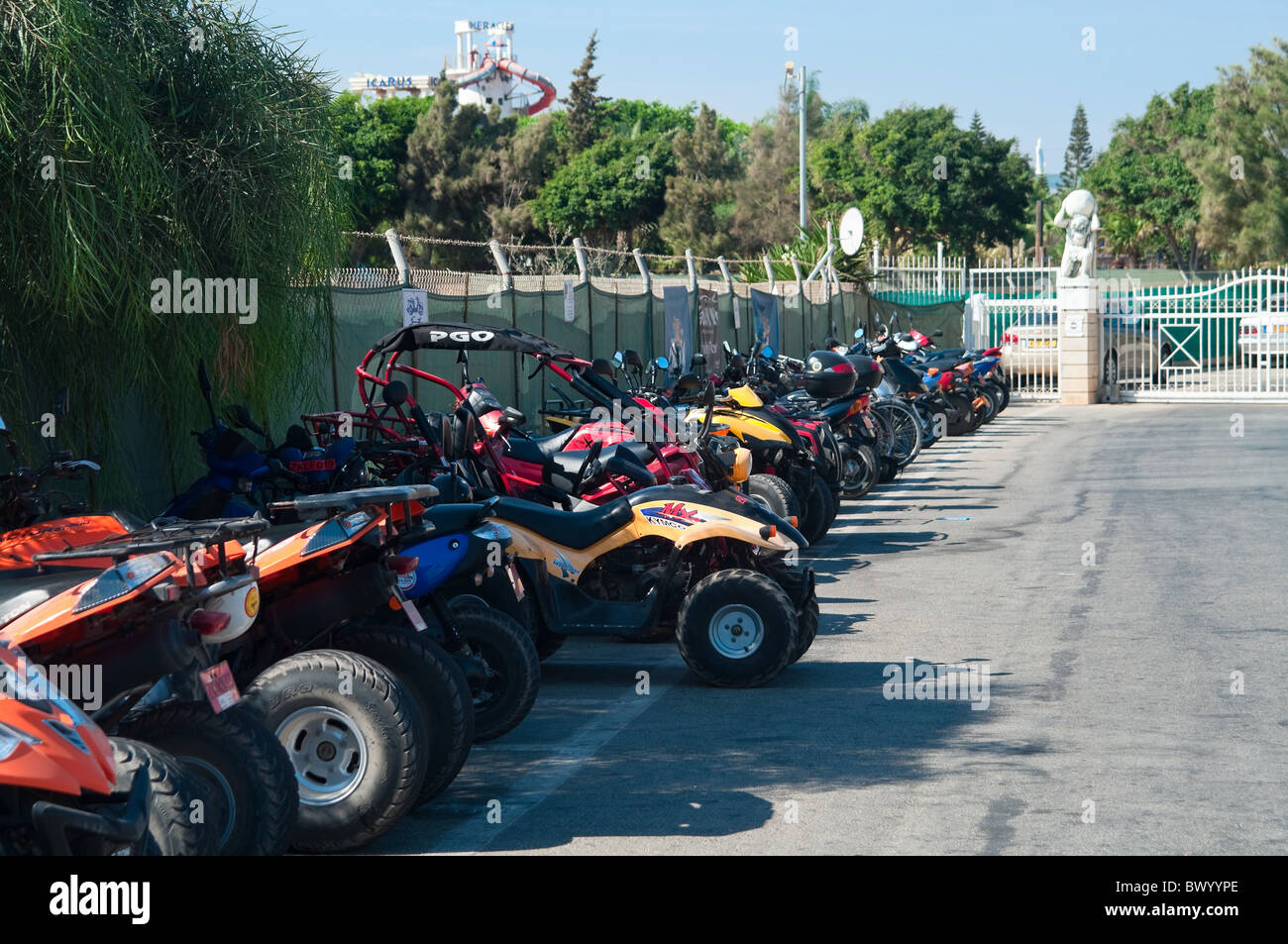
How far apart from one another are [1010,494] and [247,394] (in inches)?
402

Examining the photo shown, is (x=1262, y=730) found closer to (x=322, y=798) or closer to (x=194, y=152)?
(x=322, y=798)

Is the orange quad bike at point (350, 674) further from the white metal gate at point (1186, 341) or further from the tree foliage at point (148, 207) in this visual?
the white metal gate at point (1186, 341)

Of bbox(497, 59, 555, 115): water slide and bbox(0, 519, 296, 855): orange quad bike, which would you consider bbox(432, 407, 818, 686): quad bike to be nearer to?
bbox(0, 519, 296, 855): orange quad bike

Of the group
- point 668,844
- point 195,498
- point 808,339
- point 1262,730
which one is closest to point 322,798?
point 668,844

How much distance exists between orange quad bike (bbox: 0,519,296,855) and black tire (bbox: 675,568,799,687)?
Answer: 130 inches

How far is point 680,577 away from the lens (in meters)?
8.05

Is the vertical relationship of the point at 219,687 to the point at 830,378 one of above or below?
below

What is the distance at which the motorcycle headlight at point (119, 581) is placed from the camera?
4336 mm

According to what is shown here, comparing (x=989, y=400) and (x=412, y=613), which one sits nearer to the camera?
(x=412, y=613)

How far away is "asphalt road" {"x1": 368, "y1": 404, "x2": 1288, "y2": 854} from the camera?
18.1 feet

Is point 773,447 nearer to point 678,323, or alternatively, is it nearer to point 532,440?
point 532,440

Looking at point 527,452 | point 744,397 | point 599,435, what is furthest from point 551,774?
point 744,397

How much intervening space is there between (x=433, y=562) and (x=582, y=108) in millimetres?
82120

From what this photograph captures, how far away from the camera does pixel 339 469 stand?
26.9 feet
